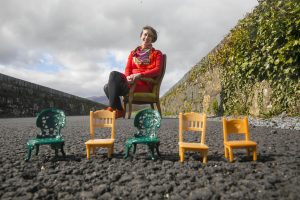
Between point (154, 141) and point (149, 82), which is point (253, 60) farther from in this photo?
point (154, 141)

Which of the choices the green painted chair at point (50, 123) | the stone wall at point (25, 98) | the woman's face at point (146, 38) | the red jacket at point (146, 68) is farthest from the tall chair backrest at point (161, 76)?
the stone wall at point (25, 98)

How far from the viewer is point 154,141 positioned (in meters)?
3.55

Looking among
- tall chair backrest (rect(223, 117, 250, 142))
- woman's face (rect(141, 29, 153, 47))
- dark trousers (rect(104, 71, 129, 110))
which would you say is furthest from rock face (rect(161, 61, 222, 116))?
tall chair backrest (rect(223, 117, 250, 142))

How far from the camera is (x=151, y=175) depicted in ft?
9.45

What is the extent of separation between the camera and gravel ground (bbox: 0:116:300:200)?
2414mm

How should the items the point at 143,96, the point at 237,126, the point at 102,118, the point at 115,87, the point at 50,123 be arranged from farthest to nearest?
the point at 143,96 < the point at 115,87 < the point at 102,118 < the point at 50,123 < the point at 237,126

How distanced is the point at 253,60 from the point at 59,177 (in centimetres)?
628

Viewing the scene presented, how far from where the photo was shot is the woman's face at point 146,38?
5.88 metres

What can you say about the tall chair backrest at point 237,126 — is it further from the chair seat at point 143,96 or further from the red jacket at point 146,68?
the chair seat at point 143,96

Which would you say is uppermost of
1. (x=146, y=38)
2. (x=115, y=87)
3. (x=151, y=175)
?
(x=146, y=38)

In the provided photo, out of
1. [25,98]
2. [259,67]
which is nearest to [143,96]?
[259,67]

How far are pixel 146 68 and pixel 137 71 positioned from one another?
0.61 ft

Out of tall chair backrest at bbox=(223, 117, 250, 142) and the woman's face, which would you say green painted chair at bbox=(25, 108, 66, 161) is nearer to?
tall chair backrest at bbox=(223, 117, 250, 142)

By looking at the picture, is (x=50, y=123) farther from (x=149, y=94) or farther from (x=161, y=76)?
(x=161, y=76)
